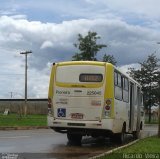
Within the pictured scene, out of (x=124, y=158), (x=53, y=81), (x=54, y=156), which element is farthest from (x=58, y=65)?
(x=124, y=158)

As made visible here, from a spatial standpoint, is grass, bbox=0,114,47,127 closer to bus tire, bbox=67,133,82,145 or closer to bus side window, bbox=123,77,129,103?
bus tire, bbox=67,133,82,145

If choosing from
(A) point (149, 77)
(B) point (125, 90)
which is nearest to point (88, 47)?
(A) point (149, 77)

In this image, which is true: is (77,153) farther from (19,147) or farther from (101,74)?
(101,74)

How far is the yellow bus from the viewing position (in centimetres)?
1964

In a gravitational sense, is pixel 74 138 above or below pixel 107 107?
below

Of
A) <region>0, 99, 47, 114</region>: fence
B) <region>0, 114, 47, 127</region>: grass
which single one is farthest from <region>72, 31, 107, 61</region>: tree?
<region>0, 99, 47, 114</region>: fence

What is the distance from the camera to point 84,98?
19.9 m

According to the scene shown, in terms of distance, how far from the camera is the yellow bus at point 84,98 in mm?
19641

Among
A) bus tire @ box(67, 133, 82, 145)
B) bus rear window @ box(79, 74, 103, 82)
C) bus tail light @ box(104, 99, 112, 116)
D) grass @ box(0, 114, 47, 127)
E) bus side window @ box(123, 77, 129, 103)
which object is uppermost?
bus rear window @ box(79, 74, 103, 82)

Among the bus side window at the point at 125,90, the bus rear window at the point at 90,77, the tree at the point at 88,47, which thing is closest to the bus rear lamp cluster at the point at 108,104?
the bus rear window at the point at 90,77

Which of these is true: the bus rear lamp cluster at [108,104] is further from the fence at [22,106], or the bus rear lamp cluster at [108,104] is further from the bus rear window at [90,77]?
the fence at [22,106]

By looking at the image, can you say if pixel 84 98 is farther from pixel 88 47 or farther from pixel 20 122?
pixel 88 47

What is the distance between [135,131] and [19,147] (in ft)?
32.6

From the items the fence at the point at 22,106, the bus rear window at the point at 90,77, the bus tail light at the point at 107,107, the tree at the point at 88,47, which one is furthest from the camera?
the fence at the point at 22,106
